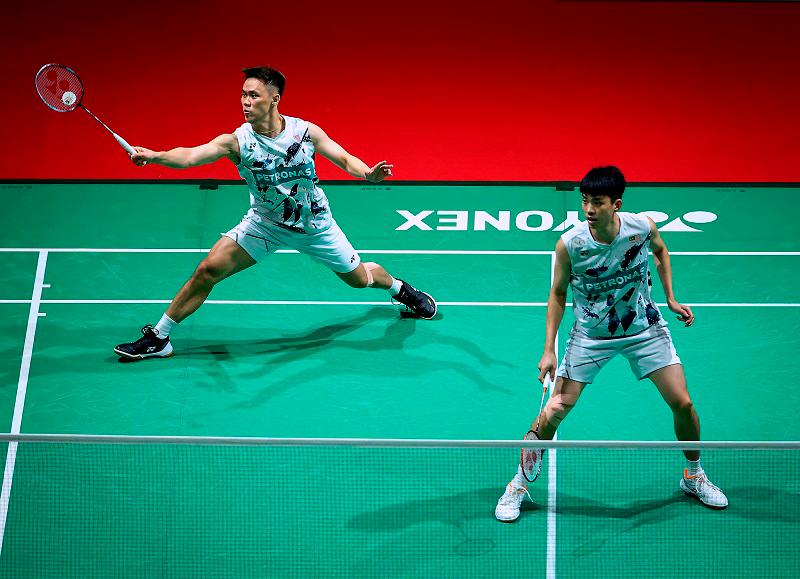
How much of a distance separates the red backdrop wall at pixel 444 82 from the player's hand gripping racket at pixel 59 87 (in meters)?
1.72

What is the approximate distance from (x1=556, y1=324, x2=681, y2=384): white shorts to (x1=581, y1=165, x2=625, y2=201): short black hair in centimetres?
84

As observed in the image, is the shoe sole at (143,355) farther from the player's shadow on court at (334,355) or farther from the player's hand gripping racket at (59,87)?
the player's hand gripping racket at (59,87)

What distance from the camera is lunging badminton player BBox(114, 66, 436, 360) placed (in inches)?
299

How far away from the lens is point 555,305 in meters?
6.33

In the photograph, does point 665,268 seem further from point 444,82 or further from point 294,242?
point 444,82

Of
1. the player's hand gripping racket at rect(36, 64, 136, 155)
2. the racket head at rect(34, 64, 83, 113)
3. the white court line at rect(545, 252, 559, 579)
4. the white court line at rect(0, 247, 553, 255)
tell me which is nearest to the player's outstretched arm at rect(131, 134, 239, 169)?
the player's hand gripping racket at rect(36, 64, 136, 155)

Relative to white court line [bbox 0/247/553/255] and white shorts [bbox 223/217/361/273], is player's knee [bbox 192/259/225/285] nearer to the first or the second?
white shorts [bbox 223/217/361/273]

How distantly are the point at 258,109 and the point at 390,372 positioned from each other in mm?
1943

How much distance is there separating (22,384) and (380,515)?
9.24 feet

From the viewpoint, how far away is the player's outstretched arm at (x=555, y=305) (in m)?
6.18

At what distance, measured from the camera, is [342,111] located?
36.3ft

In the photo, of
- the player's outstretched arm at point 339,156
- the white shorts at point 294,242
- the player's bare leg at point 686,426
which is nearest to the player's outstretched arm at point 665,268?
the player's bare leg at point 686,426

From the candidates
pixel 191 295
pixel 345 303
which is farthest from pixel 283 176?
pixel 345 303

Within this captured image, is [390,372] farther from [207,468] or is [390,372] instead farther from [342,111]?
[342,111]
